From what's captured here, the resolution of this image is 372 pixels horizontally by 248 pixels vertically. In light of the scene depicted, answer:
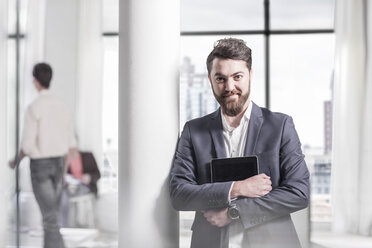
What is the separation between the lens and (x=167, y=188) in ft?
9.60

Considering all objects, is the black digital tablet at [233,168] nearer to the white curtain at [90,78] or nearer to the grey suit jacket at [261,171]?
the grey suit jacket at [261,171]

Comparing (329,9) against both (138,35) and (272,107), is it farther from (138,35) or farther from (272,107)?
(138,35)

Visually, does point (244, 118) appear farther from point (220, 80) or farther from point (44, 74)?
point (44, 74)

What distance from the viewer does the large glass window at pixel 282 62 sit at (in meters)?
3.06

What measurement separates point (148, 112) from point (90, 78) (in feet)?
2.05

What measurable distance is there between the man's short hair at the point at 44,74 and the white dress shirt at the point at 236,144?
1.24 m

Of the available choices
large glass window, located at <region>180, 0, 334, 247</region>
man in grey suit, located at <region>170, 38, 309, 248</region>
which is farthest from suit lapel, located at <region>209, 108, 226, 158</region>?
large glass window, located at <region>180, 0, 334, 247</region>

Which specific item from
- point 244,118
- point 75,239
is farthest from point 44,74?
point 244,118

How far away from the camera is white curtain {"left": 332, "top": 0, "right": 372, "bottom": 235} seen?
3.01 meters

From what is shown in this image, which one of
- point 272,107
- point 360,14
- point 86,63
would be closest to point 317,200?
point 272,107

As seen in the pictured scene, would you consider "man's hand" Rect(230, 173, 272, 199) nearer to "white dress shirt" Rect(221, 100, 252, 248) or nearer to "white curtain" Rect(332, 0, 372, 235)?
"white dress shirt" Rect(221, 100, 252, 248)

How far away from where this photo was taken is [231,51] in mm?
2783

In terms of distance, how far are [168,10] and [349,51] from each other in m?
1.13

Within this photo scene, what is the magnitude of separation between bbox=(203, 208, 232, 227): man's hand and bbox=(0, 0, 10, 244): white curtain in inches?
56.1
